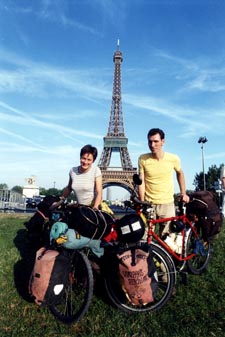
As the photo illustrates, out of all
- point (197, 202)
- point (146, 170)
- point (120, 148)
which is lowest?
point (197, 202)

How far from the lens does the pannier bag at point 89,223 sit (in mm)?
3322

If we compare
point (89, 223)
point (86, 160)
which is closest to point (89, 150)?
point (86, 160)

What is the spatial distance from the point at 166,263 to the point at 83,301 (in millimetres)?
967

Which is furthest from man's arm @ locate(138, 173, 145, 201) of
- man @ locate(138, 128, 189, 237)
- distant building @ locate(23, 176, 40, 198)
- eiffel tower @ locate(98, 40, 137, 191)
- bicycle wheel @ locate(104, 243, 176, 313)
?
distant building @ locate(23, 176, 40, 198)

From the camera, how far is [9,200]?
19938 millimetres

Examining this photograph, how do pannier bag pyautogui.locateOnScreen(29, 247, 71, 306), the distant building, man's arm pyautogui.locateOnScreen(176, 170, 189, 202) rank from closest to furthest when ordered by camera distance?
pannier bag pyautogui.locateOnScreen(29, 247, 71, 306) < man's arm pyautogui.locateOnScreen(176, 170, 189, 202) < the distant building

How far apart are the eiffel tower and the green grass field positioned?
163ft

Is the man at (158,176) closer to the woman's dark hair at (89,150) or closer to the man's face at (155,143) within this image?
the man's face at (155,143)

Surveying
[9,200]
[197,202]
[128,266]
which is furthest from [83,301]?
[9,200]

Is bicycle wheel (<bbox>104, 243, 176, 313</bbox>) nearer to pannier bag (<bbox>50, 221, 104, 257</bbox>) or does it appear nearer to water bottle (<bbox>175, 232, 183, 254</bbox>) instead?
pannier bag (<bbox>50, 221, 104, 257</bbox>)

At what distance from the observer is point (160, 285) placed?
3.61 m

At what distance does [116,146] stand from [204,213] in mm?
55406

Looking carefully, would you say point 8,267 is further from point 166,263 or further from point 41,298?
point 166,263

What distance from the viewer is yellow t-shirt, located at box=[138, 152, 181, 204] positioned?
13.8 ft
